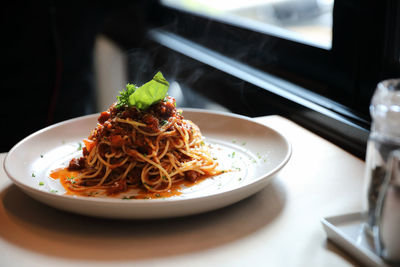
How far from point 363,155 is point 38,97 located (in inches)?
98.2

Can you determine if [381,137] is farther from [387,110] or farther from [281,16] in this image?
[281,16]

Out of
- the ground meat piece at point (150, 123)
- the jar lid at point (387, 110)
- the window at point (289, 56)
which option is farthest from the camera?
the window at point (289, 56)

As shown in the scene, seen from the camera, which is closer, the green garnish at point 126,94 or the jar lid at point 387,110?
the jar lid at point 387,110

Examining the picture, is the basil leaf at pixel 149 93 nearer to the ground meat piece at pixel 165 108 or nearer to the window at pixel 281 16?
the ground meat piece at pixel 165 108

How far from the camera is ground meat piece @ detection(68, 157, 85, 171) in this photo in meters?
1.71

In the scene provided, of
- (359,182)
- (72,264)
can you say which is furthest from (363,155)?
(72,264)

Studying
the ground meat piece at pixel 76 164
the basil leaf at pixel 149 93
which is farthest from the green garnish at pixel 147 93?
the ground meat piece at pixel 76 164

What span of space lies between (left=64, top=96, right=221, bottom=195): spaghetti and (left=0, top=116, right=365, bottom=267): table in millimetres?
222

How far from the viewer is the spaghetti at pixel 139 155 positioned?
1.64m

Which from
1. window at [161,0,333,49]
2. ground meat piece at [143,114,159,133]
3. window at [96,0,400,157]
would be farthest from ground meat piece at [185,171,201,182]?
window at [161,0,333,49]

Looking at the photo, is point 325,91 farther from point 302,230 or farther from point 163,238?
point 163,238

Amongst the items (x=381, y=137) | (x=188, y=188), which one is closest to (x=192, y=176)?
(x=188, y=188)

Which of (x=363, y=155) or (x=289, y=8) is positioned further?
(x=289, y=8)

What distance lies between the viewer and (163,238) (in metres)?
1.26
